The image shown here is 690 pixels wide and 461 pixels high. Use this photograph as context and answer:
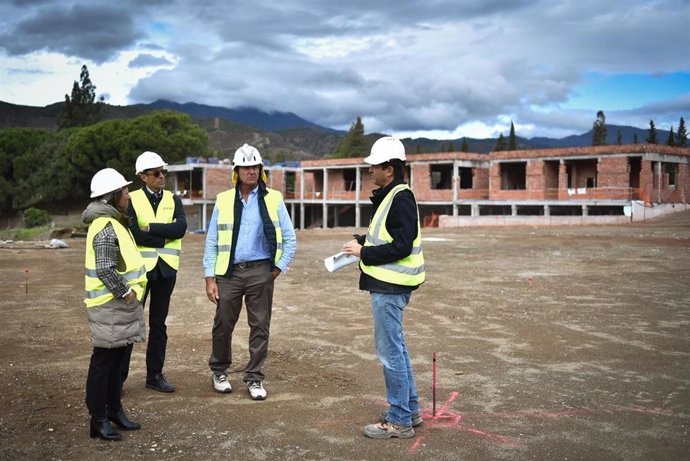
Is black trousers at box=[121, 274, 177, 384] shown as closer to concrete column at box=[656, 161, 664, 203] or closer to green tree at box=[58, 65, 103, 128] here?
concrete column at box=[656, 161, 664, 203]

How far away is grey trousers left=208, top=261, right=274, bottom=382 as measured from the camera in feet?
18.2

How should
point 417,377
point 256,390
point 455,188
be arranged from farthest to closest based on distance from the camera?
point 455,188
point 417,377
point 256,390

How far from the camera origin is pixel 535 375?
20.8 ft

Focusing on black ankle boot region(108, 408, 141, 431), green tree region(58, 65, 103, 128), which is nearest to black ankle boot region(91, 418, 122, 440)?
black ankle boot region(108, 408, 141, 431)

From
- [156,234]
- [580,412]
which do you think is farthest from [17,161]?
[580,412]

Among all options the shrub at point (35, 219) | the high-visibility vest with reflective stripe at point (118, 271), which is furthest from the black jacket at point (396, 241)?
the shrub at point (35, 219)

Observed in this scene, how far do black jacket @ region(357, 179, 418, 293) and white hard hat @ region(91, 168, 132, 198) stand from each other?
185 cm

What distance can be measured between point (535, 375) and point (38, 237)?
3593cm

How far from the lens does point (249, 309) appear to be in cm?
564

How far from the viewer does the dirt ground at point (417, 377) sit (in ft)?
14.8

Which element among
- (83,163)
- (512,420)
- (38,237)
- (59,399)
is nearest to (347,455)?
(512,420)

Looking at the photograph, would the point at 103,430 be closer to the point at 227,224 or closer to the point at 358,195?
the point at 227,224

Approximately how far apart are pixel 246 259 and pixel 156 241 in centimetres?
83

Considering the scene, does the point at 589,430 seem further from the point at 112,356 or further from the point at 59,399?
the point at 59,399
